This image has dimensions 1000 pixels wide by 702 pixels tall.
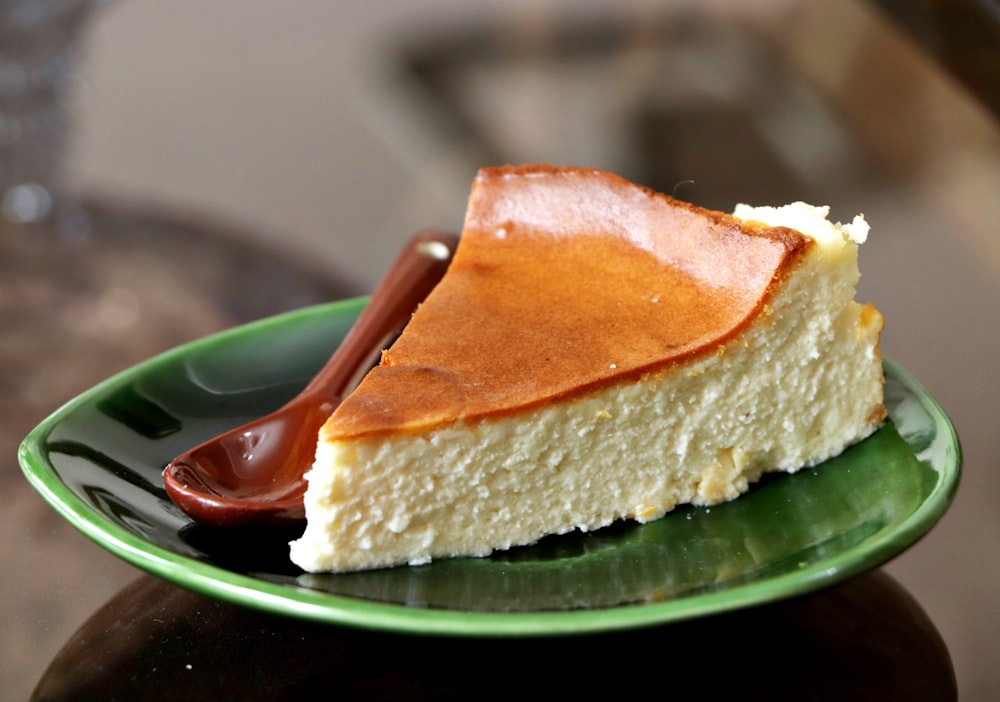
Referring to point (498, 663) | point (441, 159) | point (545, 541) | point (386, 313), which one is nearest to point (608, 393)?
point (545, 541)

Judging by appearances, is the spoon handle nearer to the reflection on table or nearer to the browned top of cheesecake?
the browned top of cheesecake

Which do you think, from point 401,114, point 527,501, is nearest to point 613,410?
point 527,501

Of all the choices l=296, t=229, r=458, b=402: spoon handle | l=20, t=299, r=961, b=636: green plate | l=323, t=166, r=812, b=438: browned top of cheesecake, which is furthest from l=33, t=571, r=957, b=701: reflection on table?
l=296, t=229, r=458, b=402: spoon handle

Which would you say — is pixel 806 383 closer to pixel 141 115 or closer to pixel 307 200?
pixel 307 200

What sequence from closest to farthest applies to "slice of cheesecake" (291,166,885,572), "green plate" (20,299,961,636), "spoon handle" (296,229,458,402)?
"green plate" (20,299,961,636) < "slice of cheesecake" (291,166,885,572) < "spoon handle" (296,229,458,402)

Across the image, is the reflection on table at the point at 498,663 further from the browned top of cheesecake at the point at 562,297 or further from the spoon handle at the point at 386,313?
the spoon handle at the point at 386,313
